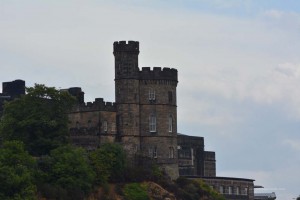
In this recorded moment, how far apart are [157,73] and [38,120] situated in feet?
50.3

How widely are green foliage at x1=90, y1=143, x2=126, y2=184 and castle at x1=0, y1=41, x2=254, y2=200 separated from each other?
11.5ft

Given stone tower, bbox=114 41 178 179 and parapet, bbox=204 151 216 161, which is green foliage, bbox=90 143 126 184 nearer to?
stone tower, bbox=114 41 178 179

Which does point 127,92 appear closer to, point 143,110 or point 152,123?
A: point 143,110

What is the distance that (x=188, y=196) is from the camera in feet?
378

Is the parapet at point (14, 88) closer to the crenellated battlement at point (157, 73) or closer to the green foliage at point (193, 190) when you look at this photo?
the crenellated battlement at point (157, 73)

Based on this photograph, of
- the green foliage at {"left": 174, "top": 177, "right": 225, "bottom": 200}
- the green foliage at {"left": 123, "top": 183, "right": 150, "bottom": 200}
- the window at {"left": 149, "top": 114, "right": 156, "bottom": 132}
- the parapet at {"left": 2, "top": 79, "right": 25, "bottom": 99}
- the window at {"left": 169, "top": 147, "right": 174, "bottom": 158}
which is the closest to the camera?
the green foliage at {"left": 123, "top": 183, "right": 150, "bottom": 200}

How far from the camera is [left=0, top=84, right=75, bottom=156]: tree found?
107250 mm

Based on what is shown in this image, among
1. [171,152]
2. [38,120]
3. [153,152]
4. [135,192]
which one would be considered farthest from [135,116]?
[38,120]

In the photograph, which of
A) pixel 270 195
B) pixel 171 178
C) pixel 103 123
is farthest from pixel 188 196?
pixel 270 195

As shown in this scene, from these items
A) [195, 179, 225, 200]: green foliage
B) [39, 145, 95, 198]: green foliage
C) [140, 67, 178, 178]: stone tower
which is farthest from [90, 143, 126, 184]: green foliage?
[195, 179, 225, 200]: green foliage

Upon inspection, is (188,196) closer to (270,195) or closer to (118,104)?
(118,104)

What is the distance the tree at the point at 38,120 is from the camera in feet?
352

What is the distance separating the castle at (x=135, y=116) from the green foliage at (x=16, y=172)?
15.0 meters

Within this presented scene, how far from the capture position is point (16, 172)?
317 feet
